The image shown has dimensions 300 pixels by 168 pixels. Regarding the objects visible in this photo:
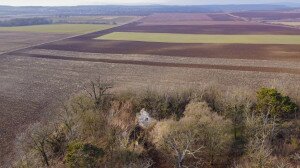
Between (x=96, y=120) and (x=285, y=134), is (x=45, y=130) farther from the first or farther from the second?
(x=285, y=134)

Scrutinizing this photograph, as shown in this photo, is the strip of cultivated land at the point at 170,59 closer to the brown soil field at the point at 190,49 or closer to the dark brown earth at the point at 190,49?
the brown soil field at the point at 190,49

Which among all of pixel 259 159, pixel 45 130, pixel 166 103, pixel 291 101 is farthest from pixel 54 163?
pixel 291 101

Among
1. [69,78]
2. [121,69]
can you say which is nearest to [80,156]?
[69,78]

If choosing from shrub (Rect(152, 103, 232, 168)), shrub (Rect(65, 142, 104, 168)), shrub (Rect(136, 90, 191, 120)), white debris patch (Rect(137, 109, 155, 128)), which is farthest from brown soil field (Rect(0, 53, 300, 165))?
shrub (Rect(152, 103, 232, 168))

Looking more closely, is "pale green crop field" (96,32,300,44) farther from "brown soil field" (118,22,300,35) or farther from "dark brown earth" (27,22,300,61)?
"brown soil field" (118,22,300,35)

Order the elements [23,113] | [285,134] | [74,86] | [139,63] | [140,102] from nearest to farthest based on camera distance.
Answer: [285,134] < [140,102] < [23,113] < [74,86] < [139,63]

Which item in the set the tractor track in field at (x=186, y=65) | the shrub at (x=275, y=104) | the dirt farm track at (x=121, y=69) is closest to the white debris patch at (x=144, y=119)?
the dirt farm track at (x=121, y=69)
